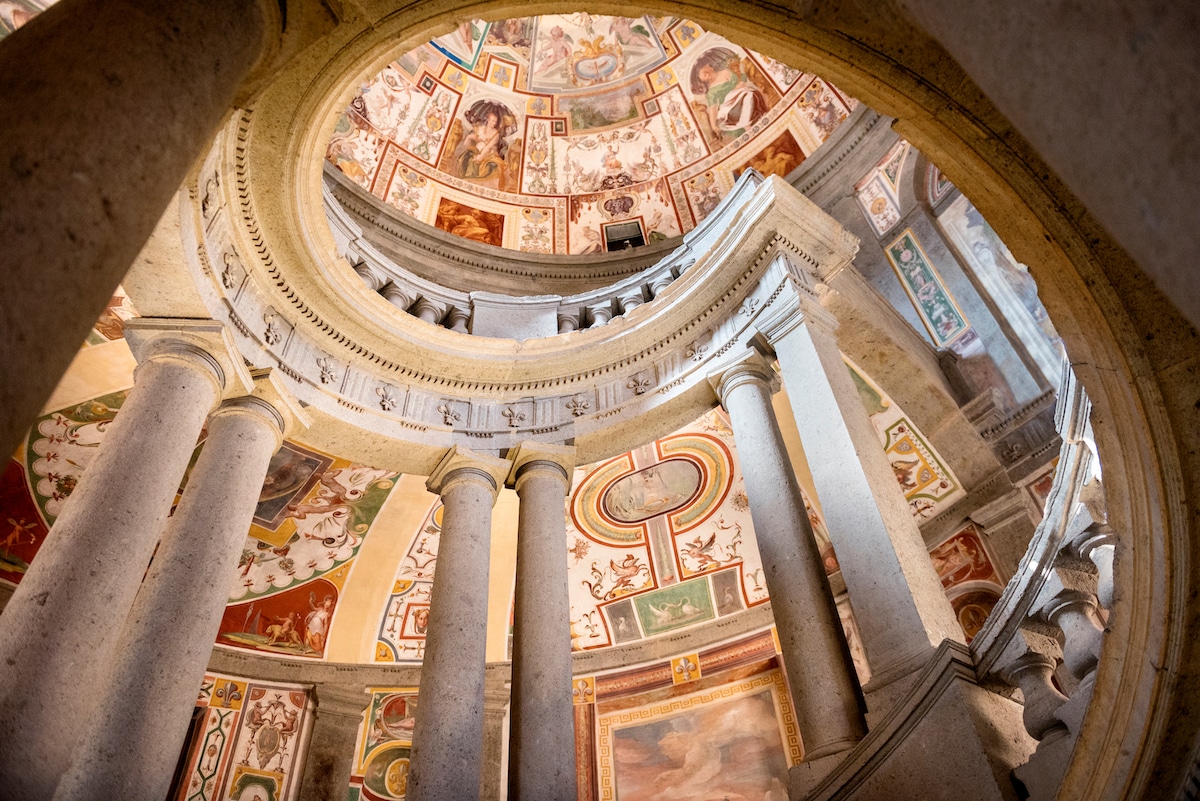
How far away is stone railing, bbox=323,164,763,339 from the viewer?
8.58 m

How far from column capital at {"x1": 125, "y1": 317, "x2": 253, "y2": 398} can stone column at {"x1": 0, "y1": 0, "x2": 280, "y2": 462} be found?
12.6ft

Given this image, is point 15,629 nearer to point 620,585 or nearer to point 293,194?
point 293,194

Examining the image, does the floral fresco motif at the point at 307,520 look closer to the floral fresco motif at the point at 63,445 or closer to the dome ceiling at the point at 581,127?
the floral fresco motif at the point at 63,445

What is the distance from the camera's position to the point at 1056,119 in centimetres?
148

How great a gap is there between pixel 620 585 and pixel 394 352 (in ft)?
16.7

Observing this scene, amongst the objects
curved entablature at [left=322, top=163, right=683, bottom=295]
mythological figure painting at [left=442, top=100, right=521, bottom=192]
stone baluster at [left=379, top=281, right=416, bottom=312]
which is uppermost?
mythological figure painting at [left=442, top=100, right=521, bottom=192]

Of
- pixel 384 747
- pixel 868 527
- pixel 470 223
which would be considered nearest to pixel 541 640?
pixel 868 527

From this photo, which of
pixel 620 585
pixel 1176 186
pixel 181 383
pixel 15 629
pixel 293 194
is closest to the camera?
pixel 1176 186

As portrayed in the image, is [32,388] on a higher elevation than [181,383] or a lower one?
lower

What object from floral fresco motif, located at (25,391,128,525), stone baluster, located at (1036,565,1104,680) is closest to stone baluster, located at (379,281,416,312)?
floral fresco motif, located at (25,391,128,525)

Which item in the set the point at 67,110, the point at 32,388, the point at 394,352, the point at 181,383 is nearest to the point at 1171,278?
the point at 32,388

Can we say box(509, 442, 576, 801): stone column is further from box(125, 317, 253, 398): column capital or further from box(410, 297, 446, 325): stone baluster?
box(125, 317, 253, 398): column capital

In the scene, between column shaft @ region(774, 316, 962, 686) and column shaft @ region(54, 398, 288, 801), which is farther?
column shaft @ region(774, 316, 962, 686)

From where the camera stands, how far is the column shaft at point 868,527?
14.5 ft
